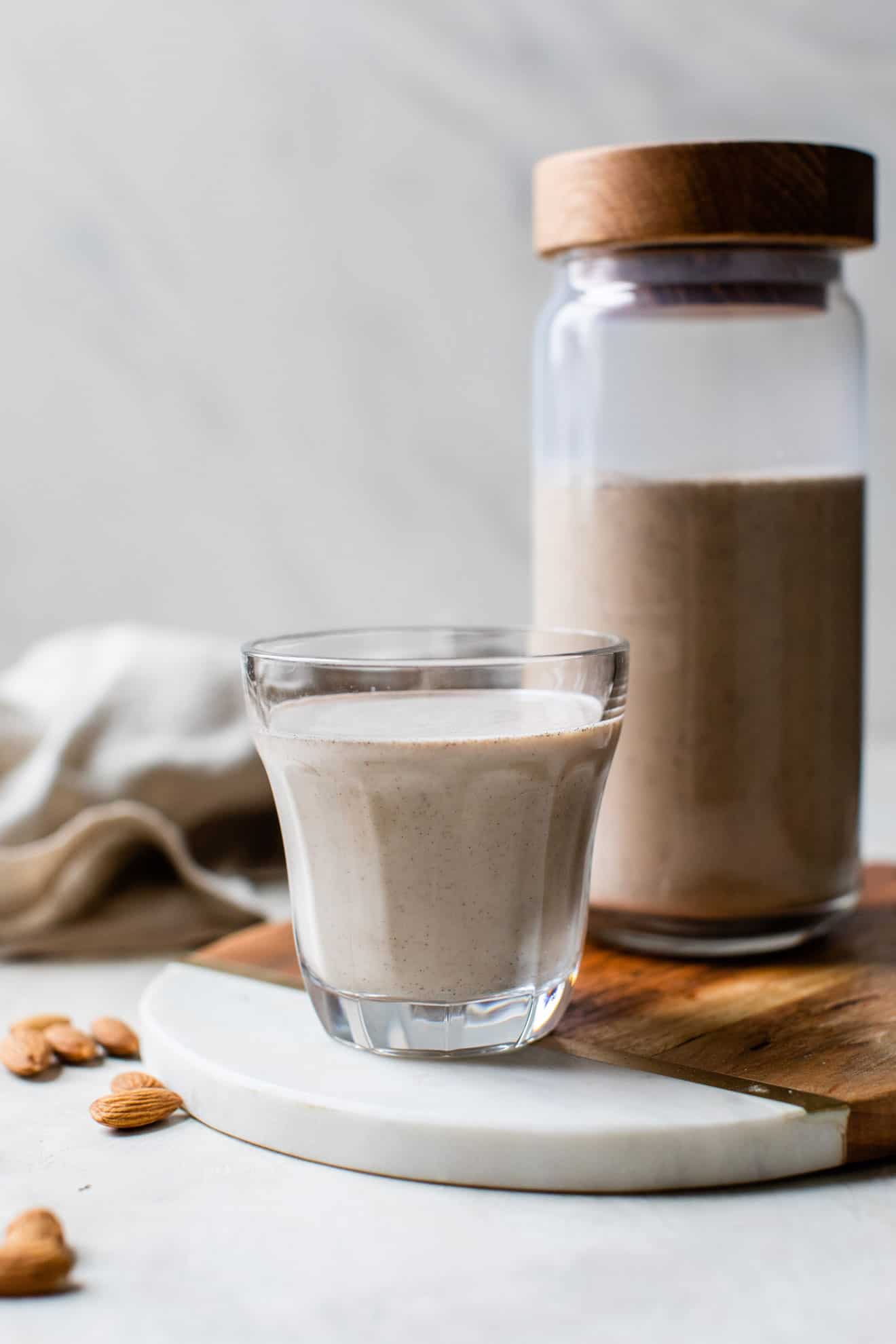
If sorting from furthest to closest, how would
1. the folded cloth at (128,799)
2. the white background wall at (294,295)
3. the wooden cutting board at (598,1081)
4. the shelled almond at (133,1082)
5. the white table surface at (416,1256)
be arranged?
the white background wall at (294,295) → the folded cloth at (128,799) → the shelled almond at (133,1082) → the wooden cutting board at (598,1081) → the white table surface at (416,1256)

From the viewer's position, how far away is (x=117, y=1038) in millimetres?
823

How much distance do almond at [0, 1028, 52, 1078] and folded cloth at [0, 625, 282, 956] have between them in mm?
237

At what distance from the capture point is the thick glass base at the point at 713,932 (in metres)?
0.90

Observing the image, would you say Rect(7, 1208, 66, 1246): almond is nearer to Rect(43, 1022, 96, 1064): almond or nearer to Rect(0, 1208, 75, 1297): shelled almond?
Rect(0, 1208, 75, 1297): shelled almond

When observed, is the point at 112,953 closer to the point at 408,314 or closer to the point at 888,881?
the point at 888,881

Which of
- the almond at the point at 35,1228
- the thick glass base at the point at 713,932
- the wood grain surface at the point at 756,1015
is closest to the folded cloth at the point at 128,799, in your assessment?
the wood grain surface at the point at 756,1015

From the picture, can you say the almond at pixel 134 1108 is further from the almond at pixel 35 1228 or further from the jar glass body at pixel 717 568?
the jar glass body at pixel 717 568

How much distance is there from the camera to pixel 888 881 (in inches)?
42.9

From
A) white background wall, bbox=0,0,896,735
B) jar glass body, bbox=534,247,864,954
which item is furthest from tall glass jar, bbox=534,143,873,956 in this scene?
white background wall, bbox=0,0,896,735

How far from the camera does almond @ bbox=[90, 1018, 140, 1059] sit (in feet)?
2.70

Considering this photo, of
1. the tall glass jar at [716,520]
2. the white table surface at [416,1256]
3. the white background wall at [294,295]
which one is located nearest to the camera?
the white table surface at [416,1256]

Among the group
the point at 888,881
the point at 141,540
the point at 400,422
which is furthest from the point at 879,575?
the point at 141,540

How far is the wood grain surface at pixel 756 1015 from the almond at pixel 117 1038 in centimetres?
7

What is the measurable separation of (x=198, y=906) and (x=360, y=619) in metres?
0.75
